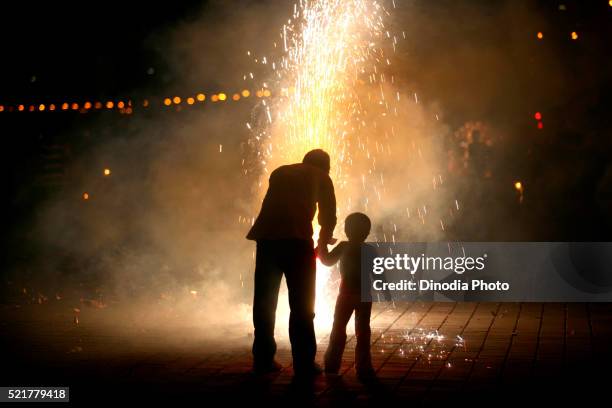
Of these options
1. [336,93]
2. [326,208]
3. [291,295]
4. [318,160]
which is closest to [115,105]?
[336,93]

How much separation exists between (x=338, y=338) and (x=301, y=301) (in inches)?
13.3

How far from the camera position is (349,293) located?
473cm

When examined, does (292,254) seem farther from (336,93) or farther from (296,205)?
(336,93)

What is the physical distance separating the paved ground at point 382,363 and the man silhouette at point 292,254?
0.20m

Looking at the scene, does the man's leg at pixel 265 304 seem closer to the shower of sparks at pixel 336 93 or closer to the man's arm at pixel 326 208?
the man's arm at pixel 326 208

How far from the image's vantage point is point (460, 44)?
11117mm

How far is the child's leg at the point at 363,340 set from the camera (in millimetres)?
4562

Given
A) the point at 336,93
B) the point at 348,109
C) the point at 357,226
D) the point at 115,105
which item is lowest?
the point at 357,226

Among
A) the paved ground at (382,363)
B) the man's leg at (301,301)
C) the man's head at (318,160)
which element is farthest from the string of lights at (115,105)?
the man's leg at (301,301)

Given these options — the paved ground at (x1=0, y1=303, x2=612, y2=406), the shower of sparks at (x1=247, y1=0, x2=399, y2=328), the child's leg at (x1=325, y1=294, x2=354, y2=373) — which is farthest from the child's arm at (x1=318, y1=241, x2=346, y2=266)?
the shower of sparks at (x1=247, y1=0, x2=399, y2=328)

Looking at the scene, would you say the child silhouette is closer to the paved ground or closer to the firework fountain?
the paved ground

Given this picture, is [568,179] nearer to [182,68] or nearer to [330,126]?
[330,126]

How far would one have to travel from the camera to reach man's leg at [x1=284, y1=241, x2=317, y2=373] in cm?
454

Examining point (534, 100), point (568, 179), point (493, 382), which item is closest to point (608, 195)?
point (568, 179)
